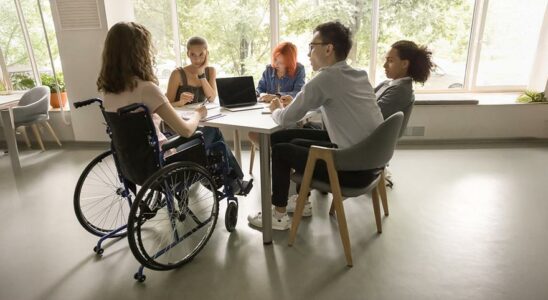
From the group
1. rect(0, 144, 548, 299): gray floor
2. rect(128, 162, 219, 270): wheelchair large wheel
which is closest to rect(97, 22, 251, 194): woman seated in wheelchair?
rect(128, 162, 219, 270): wheelchair large wheel

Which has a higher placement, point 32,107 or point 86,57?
point 86,57

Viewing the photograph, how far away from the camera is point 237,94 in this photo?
92.2 inches

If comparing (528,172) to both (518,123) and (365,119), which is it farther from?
(365,119)

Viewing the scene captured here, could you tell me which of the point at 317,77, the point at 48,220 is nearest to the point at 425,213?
the point at 317,77

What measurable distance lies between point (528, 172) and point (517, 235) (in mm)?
1176

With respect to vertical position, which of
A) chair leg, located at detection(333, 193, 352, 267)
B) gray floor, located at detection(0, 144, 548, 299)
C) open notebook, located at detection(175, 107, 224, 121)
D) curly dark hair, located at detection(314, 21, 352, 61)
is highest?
curly dark hair, located at detection(314, 21, 352, 61)

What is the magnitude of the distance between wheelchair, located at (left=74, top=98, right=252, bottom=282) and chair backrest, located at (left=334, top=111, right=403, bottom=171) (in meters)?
0.68

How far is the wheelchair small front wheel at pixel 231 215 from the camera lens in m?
2.12

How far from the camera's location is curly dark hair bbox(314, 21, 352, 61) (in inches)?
70.6

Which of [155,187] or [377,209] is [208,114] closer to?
[155,187]

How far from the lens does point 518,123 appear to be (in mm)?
3727

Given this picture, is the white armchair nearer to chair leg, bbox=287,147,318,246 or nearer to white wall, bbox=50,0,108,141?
white wall, bbox=50,0,108,141

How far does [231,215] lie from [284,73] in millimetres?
1263

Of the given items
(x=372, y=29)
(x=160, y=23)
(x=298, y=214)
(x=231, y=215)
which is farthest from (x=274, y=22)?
(x=298, y=214)
